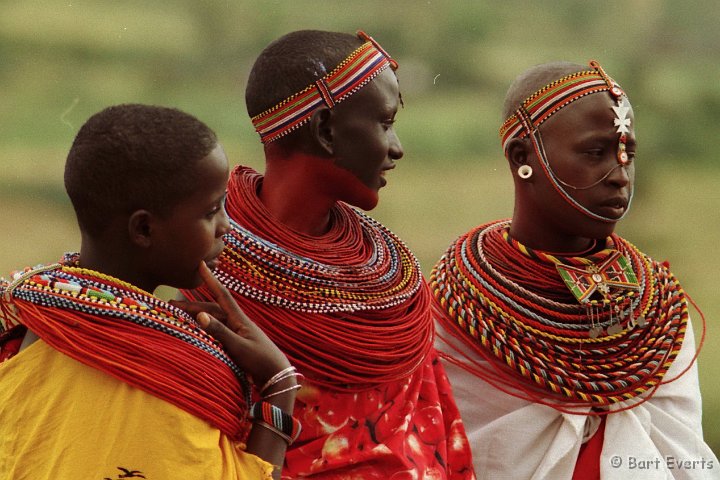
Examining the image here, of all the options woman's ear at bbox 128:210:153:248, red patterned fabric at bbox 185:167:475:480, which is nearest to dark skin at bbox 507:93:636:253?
red patterned fabric at bbox 185:167:475:480

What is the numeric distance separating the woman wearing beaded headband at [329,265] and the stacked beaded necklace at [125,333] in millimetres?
479

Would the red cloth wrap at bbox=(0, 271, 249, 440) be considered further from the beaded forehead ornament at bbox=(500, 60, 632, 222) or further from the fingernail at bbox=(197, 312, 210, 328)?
the beaded forehead ornament at bbox=(500, 60, 632, 222)

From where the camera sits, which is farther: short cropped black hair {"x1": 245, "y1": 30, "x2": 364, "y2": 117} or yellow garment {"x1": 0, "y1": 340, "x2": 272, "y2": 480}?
short cropped black hair {"x1": 245, "y1": 30, "x2": 364, "y2": 117}

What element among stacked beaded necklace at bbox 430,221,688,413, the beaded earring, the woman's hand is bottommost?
stacked beaded necklace at bbox 430,221,688,413

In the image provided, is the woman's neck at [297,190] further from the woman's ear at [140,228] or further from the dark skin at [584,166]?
the dark skin at [584,166]

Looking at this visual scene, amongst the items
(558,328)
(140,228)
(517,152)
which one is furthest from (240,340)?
(517,152)

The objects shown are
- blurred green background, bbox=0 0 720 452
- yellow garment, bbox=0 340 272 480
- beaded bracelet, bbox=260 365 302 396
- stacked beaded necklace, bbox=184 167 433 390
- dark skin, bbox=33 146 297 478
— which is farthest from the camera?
blurred green background, bbox=0 0 720 452

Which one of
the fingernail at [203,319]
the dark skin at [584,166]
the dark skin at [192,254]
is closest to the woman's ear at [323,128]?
the dark skin at [192,254]

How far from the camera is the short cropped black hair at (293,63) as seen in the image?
3016 mm

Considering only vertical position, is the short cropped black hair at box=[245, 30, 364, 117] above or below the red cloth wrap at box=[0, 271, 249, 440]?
above

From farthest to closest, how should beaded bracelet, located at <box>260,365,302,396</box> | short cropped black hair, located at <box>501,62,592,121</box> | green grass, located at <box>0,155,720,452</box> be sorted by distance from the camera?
green grass, located at <box>0,155,720,452</box>, short cropped black hair, located at <box>501,62,592,121</box>, beaded bracelet, located at <box>260,365,302,396</box>

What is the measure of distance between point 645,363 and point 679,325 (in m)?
0.22

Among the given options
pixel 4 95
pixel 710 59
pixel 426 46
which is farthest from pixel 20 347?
pixel 710 59

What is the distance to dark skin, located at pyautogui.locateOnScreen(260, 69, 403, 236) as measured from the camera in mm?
3041
